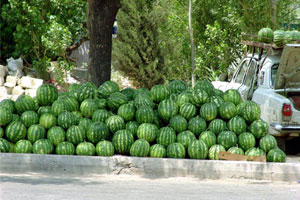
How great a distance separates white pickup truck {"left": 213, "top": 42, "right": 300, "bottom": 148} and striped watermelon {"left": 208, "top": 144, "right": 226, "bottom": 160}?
6.55 ft

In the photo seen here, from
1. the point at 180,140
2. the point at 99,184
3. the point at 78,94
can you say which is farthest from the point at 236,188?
the point at 78,94

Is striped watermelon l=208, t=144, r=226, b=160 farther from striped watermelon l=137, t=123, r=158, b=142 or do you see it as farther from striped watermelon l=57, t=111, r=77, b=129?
striped watermelon l=57, t=111, r=77, b=129

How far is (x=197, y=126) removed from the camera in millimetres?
7629

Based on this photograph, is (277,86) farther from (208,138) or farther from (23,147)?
(23,147)

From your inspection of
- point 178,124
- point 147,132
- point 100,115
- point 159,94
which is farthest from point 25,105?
point 178,124

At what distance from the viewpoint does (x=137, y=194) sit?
20.1 feet

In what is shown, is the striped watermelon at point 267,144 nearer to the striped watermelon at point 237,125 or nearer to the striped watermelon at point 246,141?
the striped watermelon at point 246,141

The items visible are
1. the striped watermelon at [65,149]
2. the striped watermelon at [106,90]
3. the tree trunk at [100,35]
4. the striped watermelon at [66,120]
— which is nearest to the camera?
the striped watermelon at [65,149]

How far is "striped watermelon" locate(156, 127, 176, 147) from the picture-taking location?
755cm

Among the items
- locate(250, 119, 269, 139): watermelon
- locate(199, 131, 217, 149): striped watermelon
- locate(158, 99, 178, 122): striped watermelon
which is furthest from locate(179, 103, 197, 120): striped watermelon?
locate(250, 119, 269, 139): watermelon

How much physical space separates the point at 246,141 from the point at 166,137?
4.12 ft

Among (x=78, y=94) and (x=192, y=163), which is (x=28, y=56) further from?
(x=192, y=163)

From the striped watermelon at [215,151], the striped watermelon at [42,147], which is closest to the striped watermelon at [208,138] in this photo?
the striped watermelon at [215,151]

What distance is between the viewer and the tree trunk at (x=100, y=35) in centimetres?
954
